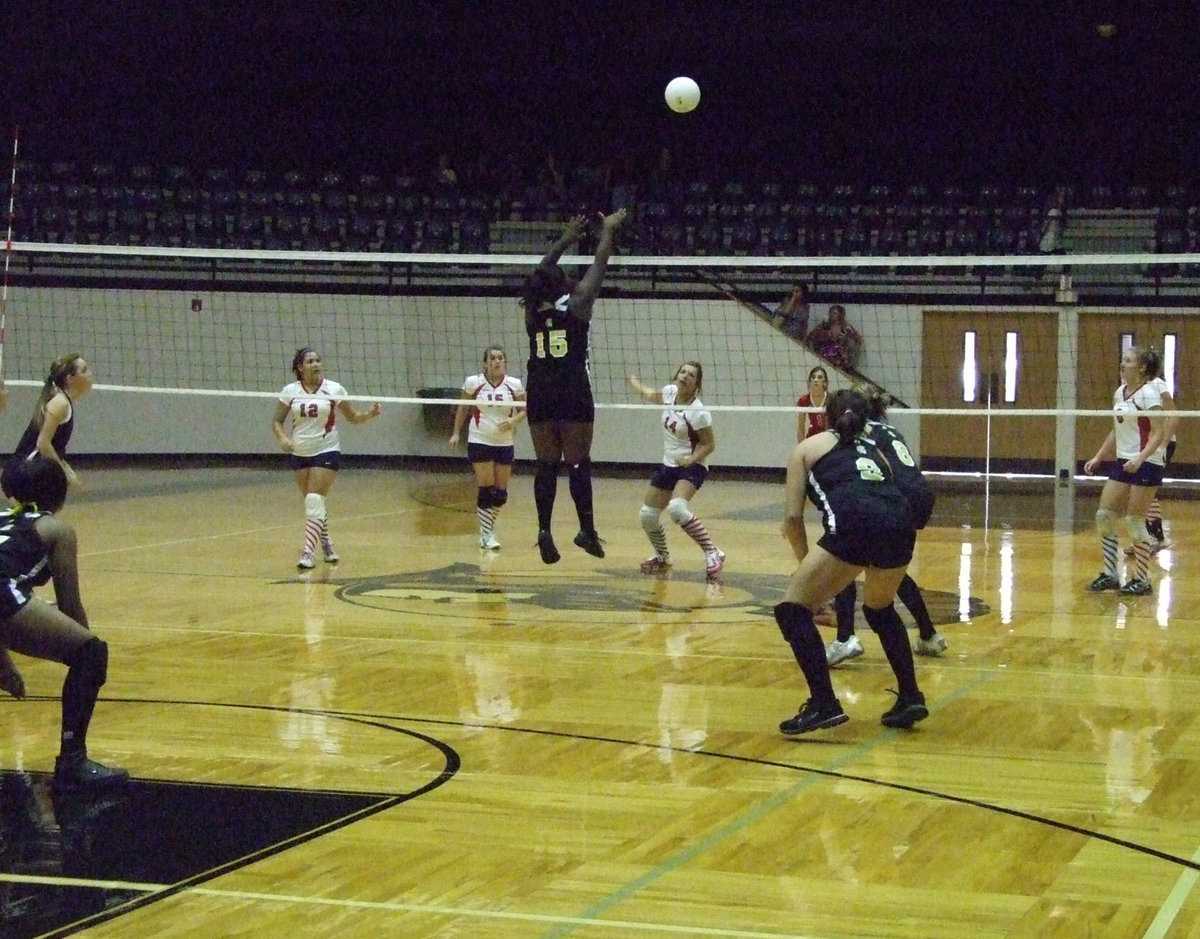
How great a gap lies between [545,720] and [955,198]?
19036 millimetres

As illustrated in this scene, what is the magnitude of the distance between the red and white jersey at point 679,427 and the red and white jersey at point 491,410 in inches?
66.7

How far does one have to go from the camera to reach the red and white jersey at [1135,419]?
457 inches

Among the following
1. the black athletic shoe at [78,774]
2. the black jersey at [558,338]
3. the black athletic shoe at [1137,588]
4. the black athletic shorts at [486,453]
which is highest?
the black jersey at [558,338]

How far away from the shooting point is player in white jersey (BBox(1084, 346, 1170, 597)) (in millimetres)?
11586

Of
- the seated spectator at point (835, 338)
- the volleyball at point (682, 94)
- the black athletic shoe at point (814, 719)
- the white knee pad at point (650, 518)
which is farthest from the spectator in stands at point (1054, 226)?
the black athletic shoe at point (814, 719)

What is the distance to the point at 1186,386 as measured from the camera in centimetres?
2306

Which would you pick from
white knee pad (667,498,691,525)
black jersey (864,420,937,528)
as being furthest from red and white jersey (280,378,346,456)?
black jersey (864,420,937,528)

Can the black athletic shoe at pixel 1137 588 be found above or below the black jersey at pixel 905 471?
below

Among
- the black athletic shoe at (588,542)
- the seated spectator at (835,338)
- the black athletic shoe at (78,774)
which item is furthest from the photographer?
the seated spectator at (835,338)

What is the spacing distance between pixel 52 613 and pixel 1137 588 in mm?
8200

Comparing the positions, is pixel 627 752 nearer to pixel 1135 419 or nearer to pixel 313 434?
pixel 1135 419

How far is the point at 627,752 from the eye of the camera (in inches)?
264

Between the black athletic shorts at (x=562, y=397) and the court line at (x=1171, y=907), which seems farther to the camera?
the black athletic shorts at (x=562, y=397)

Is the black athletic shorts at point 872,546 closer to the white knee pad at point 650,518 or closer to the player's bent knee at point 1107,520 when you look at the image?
the player's bent knee at point 1107,520
